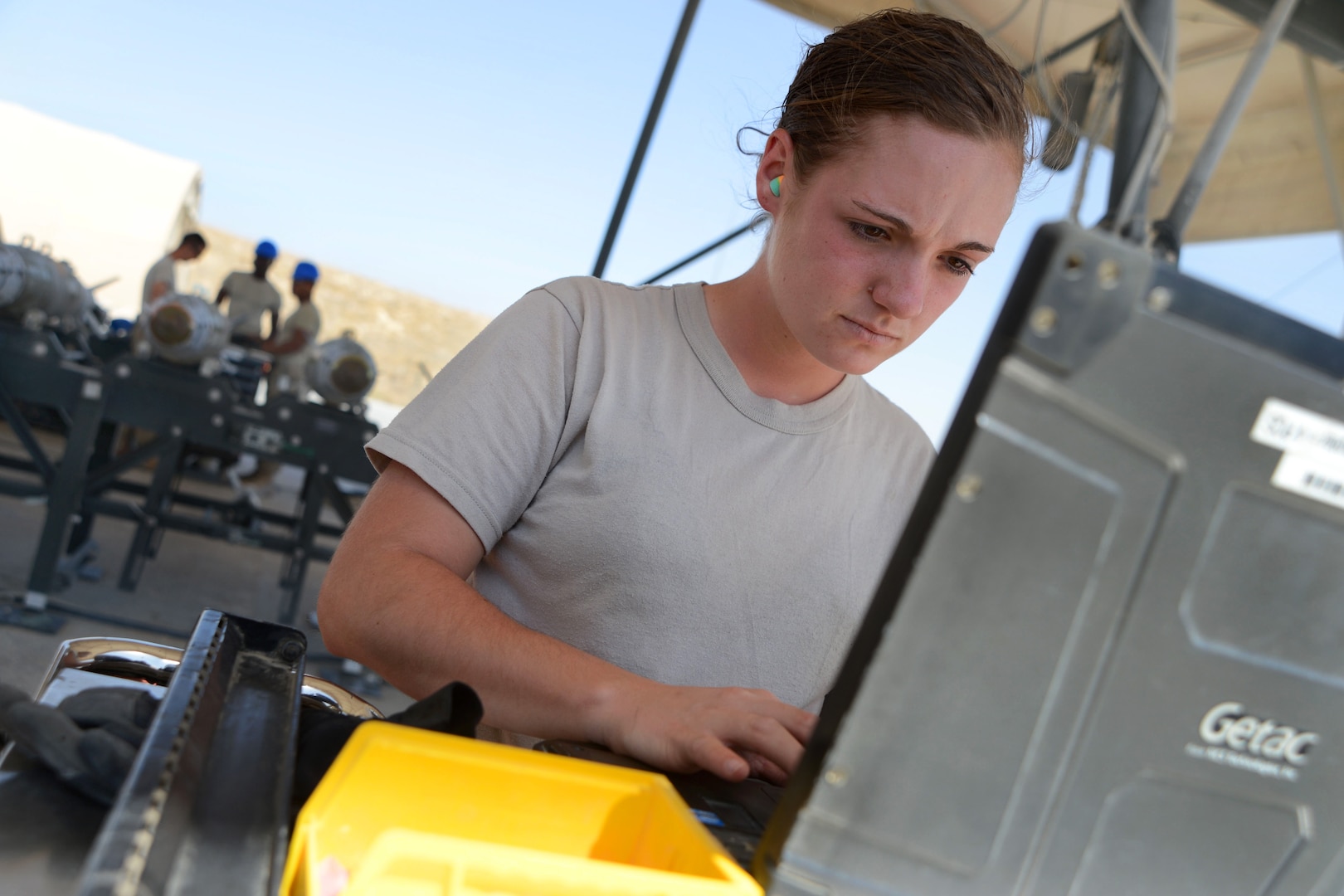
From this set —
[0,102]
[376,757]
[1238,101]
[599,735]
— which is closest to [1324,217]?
[1238,101]

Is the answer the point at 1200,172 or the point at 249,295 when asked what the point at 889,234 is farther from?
the point at 249,295

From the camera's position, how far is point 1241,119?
273 cm

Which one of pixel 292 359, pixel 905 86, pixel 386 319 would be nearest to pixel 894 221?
pixel 905 86

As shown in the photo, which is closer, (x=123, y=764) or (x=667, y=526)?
(x=123, y=764)

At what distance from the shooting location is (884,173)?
873 mm

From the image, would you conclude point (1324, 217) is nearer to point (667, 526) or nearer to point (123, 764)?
point (667, 526)

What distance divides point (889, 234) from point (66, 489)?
3299 mm

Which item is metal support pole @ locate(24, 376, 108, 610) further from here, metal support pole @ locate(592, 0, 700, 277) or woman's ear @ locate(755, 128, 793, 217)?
woman's ear @ locate(755, 128, 793, 217)

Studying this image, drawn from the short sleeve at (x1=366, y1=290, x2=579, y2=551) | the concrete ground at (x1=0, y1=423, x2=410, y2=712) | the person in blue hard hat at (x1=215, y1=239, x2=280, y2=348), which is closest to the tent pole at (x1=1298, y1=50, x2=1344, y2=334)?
the short sleeve at (x1=366, y1=290, x2=579, y2=551)

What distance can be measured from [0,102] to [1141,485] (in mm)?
13953

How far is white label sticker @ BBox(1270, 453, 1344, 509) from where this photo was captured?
0.36 metres

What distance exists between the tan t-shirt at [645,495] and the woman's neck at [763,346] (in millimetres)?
23

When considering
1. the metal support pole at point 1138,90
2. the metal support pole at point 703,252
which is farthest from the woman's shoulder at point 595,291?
the metal support pole at point 703,252

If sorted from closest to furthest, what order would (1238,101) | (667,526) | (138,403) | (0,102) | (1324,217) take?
(1238,101), (667,526), (1324,217), (138,403), (0,102)
